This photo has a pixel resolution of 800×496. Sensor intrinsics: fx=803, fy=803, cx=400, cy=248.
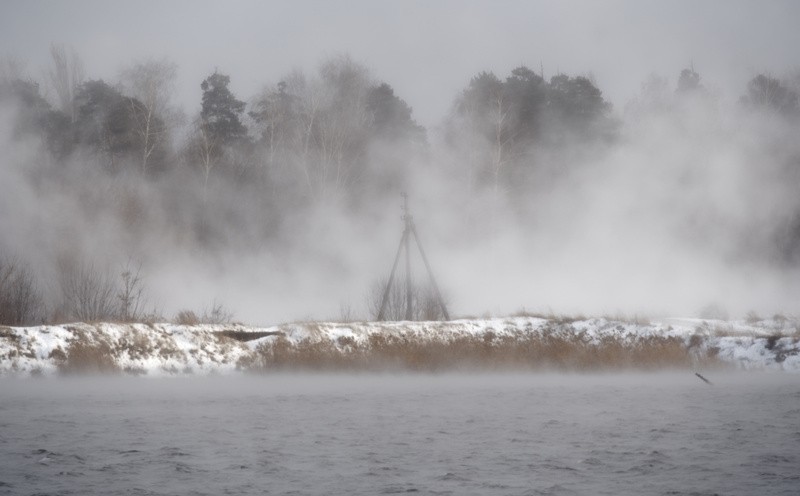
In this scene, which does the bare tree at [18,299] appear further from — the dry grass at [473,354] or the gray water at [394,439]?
the gray water at [394,439]

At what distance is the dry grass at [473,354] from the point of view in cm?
2372

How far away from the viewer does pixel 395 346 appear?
25062 millimetres

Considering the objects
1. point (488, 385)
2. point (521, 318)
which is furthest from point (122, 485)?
point (521, 318)

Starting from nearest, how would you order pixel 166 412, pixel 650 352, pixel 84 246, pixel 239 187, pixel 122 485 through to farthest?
1. pixel 122 485
2. pixel 166 412
3. pixel 650 352
4. pixel 84 246
5. pixel 239 187

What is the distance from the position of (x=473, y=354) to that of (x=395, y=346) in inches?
101

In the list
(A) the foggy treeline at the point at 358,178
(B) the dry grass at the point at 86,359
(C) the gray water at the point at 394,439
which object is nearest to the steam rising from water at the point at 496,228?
(A) the foggy treeline at the point at 358,178

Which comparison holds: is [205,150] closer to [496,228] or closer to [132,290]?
[132,290]

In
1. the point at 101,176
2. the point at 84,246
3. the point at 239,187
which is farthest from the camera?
the point at 239,187

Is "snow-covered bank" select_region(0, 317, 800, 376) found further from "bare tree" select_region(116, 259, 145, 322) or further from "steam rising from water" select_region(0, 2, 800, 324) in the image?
"steam rising from water" select_region(0, 2, 800, 324)

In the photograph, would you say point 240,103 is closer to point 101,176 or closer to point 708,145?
point 101,176

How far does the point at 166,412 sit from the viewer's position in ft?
45.9

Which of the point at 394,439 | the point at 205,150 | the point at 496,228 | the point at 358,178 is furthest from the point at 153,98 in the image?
the point at 394,439

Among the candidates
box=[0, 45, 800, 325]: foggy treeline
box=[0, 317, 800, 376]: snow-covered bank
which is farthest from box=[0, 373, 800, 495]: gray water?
box=[0, 45, 800, 325]: foggy treeline

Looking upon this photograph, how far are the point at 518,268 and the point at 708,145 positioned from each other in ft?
49.4
